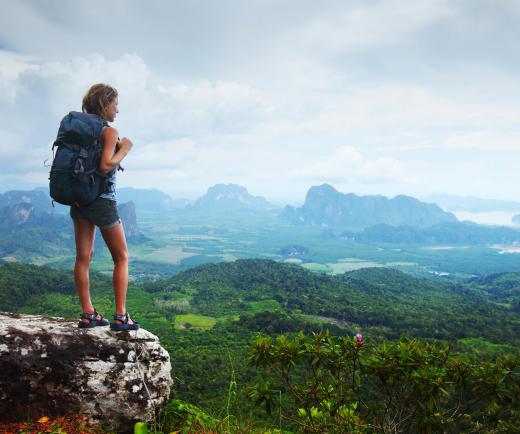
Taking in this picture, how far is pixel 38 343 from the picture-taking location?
3527mm

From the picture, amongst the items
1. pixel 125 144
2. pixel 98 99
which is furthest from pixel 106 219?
pixel 98 99

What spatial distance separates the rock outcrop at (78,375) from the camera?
3338mm

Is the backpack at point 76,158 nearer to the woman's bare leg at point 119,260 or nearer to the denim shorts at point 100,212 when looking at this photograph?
the denim shorts at point 100,212

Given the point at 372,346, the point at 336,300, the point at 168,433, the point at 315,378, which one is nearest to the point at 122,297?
the point at 168,433

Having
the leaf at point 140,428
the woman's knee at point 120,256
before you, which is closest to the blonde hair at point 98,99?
the woman's knee at point 120,256

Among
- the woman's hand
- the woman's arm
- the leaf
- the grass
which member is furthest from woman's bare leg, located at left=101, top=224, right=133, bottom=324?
the grass

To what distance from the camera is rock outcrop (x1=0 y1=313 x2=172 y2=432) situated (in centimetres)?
334

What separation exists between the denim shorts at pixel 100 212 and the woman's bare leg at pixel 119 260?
0.09m

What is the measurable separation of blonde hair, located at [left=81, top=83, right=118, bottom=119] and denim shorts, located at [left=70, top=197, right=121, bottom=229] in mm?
861

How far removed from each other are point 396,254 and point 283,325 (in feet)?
506

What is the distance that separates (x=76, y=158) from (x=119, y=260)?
1.13m

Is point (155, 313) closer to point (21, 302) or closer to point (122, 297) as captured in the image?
point (21, 302)

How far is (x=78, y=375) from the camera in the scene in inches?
137

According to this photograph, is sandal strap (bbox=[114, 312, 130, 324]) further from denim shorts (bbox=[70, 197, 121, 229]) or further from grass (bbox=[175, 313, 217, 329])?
grass (bbox=[175, 313, 217, 329])
